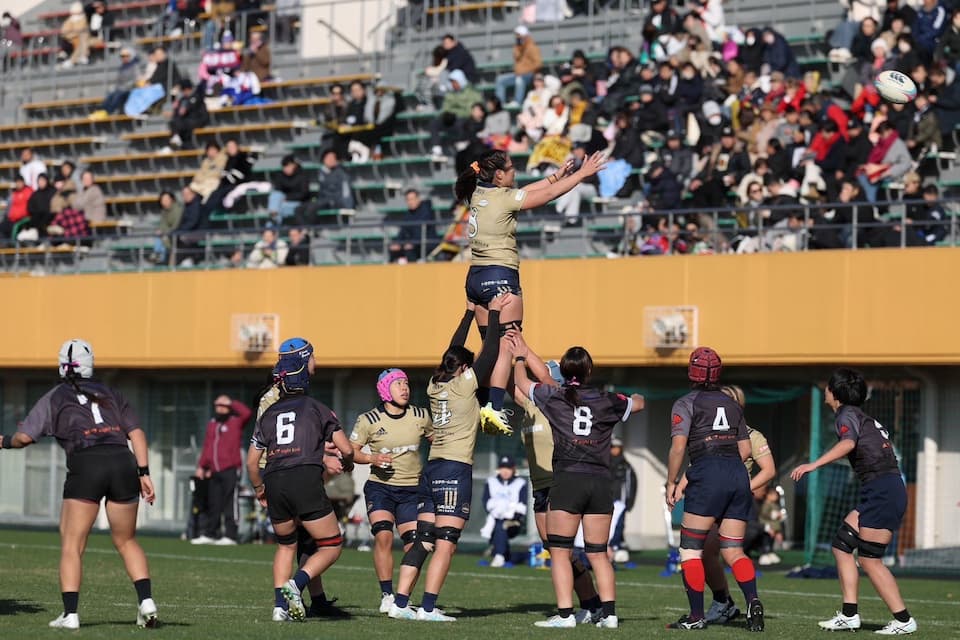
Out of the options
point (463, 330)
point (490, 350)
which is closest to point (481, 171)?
point (463, 330)

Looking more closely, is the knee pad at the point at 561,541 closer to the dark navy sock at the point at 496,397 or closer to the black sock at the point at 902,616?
the dark navy sock at the point at 496,397

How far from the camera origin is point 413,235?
28.2m

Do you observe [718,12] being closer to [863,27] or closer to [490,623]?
[863,27]

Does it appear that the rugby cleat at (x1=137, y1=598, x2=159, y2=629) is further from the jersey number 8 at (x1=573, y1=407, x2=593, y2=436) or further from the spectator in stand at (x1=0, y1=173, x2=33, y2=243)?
the spectator in stand at (x1=0, y1=173, x2=33, y2=243)

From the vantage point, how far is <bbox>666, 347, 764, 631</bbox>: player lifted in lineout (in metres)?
13.1

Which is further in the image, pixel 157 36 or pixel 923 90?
pixel 157 36

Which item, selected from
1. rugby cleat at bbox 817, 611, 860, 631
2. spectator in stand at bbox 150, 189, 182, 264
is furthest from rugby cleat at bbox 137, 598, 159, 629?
spectator in stand at bbox 150, 189, 182, 264

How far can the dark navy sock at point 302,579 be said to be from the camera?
1259cm

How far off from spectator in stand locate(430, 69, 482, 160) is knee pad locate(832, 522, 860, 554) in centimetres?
1755

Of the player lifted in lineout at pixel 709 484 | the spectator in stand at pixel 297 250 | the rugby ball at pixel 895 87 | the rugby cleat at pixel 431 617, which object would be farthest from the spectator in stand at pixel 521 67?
the rugby cleat at pixel 431 617

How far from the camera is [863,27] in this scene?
2686 cm

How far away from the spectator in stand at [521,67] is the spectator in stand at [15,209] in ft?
31.0

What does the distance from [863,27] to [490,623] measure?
52.7 ft

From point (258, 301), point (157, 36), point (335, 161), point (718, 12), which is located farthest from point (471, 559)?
point (157, 36)
